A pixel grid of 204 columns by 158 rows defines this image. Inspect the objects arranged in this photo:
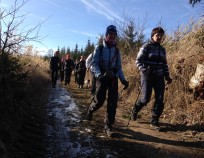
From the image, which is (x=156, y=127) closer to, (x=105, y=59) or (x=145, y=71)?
(x=145, y=71)

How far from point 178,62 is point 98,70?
348cm

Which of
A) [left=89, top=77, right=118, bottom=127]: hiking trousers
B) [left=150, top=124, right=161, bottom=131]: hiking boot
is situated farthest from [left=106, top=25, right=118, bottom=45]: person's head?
[left=150, top=124, right=161, bottom=131]: hiking boot

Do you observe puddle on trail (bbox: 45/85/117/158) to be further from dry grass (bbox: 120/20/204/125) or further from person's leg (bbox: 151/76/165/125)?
dry grass (bbox: 120/20/204/125)

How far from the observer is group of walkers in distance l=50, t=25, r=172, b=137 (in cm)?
694

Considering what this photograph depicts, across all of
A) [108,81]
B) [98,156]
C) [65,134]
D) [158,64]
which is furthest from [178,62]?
[98,156]

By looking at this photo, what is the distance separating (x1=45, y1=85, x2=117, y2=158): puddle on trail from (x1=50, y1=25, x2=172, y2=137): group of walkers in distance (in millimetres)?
469

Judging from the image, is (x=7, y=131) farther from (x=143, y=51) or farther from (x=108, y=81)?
(x=143, y=51)

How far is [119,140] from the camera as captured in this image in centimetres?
646

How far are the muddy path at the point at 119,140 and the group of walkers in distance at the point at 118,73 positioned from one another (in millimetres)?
301

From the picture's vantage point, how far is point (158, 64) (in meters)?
7.58

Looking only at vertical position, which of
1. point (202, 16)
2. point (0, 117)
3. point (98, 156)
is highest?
point (202, 16)

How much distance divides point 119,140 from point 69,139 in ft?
3.02

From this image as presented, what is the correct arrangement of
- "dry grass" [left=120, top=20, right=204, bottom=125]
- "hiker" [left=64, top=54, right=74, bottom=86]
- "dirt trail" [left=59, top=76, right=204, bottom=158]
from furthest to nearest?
"hiker" [left=64, top=54, right=74, bottom=86], "dry grass" [left=120, top=20, right=204, bottom=125], "dirt trail" [left=59, top=76, right=204, bottom=158]

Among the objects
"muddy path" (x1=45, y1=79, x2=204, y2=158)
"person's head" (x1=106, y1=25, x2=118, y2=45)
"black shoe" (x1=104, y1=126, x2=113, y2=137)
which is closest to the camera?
"muddy path" (x1=45, y1=79, x2=204, y2=158)
